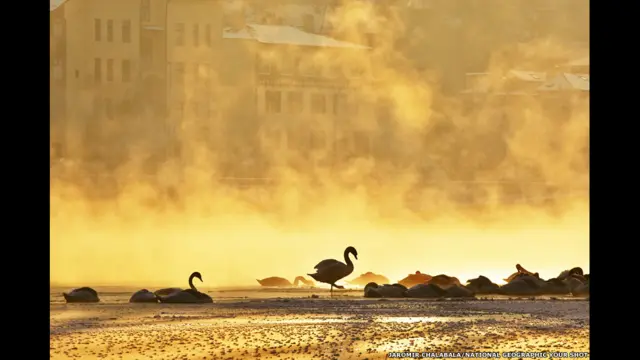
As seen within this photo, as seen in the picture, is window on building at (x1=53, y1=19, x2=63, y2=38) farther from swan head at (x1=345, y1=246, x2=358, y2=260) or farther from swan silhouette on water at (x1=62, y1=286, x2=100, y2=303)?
swan head at (x1=345, y1=246, x2=358, y2=260)

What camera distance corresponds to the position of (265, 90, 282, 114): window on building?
6535mm

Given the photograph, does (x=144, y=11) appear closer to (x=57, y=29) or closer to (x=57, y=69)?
(x=57, y=29)

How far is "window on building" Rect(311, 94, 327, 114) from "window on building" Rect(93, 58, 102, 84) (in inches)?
61.6

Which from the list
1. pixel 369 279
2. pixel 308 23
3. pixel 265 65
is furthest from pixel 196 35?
pixel 369 279

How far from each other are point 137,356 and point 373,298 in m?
1.78

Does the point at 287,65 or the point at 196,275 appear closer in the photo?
the point at 196,275

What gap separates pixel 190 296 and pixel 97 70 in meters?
1.79

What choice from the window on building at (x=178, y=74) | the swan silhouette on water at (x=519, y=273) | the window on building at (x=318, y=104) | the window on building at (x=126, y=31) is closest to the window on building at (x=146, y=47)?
the window on building at (x=126, y=31)

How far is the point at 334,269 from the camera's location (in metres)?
6.37

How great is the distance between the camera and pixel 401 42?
21.8 feet

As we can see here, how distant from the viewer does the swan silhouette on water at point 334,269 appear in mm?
6352

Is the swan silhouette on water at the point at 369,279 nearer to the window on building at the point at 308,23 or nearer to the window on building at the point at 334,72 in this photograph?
the window on building at the point at 334,72

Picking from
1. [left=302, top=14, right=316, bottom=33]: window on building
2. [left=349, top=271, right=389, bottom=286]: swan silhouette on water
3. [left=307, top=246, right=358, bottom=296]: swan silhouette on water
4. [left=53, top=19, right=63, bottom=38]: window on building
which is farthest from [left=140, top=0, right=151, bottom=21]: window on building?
[left=349, top=271, right=389, bottom=286]: swan silhouette on water
